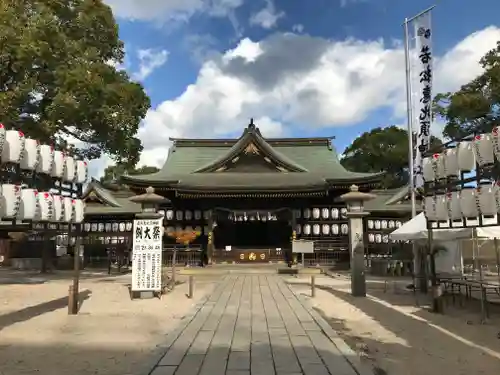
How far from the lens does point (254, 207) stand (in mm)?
28375

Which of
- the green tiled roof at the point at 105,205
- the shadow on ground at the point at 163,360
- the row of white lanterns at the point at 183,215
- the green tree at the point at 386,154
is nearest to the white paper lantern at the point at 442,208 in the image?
the shadow on ground at the point at 163,360

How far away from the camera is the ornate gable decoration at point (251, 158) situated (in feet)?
98.6

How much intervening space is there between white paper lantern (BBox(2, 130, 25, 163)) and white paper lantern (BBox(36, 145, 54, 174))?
0.99 m

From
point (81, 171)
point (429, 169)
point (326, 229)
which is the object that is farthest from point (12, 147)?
point (326, 229)

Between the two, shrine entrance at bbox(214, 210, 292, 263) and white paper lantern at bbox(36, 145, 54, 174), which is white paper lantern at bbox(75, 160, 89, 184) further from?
shrine entrance at bbox(214, 210, 292, 263)

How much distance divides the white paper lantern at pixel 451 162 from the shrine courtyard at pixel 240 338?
3.28 meters

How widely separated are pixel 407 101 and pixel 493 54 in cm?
803

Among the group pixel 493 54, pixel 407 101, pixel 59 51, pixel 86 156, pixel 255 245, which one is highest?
pixel 493 54

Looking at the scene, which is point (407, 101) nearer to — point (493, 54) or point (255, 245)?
point (493, 54)

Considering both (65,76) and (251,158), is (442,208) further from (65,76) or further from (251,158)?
(251,158)

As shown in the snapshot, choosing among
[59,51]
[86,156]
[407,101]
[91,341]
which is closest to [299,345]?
[91,341]

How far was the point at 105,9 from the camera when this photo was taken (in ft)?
62.5

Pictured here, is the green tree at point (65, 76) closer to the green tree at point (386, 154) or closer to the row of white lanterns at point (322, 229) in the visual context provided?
the row of white lanterns at point (322, 229)

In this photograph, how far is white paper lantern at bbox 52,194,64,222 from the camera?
1237 centimetres
